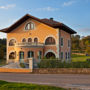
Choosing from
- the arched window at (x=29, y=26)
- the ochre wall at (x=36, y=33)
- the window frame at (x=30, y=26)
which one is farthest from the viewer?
the arched window at (x=29, y=26)

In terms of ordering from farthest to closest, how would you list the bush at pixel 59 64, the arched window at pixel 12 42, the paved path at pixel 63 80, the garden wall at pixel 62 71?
1. the arched window at pixel 12 42
2. the bush at pixel 59 64
3. the garden wall at pixel 62 71
4. the paved path at pixel 63 80

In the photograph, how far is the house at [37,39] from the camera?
915 inches

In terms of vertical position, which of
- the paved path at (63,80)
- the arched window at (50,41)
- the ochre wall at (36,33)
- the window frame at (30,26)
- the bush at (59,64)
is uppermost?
the window frame at (30,26)

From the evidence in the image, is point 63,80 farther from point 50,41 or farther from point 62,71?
point 50,41

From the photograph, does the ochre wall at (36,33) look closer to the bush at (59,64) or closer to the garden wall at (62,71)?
the bush at (59,64)

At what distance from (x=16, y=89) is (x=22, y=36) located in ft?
62.8

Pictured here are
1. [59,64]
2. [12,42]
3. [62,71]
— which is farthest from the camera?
[12,42]

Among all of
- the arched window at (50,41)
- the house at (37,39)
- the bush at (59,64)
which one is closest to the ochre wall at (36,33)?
the house at (37,39)

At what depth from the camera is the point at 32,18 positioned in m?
24.8

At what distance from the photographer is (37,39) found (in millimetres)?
24625

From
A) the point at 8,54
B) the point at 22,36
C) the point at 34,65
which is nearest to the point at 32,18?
the point at 22,36

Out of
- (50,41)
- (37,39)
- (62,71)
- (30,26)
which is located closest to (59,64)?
(62,71)

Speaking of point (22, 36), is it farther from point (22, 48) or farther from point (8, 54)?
point (8, 54)

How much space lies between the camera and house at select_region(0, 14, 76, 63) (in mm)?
23234
